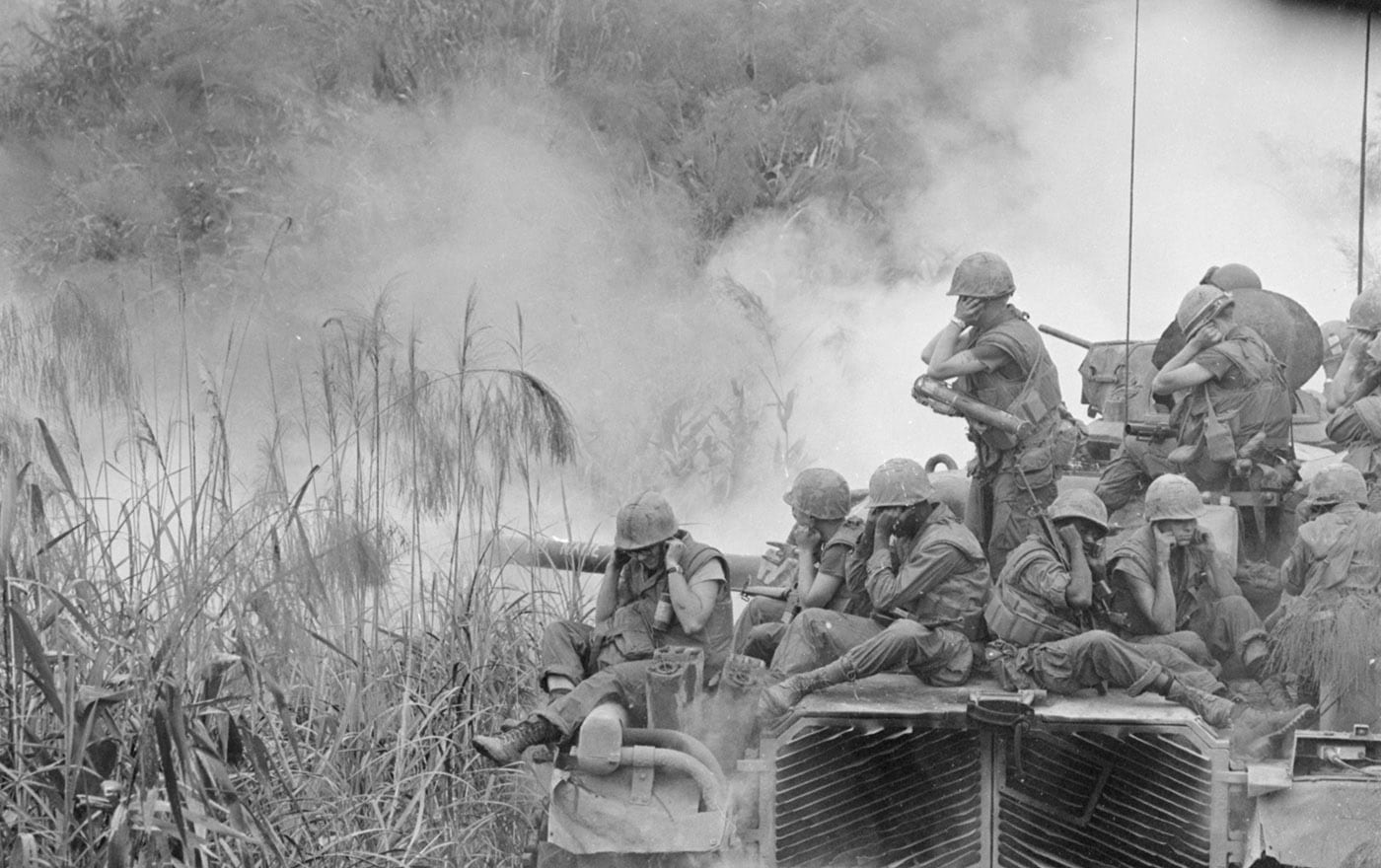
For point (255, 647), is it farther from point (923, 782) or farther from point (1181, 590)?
point (1181, 590)

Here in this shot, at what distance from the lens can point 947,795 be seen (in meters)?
8.85

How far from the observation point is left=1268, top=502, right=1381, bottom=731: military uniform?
8828 mm

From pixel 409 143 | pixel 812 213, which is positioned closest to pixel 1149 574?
pixel 812 213

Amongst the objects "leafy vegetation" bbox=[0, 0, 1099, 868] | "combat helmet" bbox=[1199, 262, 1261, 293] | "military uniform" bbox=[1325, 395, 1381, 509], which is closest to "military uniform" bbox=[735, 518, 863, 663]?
"military uniform" bbox=[1325, 395, 1381, 509]

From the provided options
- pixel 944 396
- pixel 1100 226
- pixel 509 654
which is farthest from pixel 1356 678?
pixel 1100 226

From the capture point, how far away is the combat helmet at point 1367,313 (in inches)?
420

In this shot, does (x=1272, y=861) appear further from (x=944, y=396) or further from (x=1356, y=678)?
(x=944, y=396)

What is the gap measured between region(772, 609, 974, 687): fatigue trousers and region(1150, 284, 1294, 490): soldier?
1790mm

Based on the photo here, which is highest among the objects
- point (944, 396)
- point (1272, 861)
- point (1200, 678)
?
point (944, 396)

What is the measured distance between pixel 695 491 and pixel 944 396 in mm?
8886

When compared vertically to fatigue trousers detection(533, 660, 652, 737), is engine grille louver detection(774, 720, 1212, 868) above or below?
below

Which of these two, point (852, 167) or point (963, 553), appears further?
point (852, 167)

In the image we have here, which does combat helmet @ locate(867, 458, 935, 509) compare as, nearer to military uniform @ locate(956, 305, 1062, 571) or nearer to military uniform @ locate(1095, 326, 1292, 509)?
military uniform @ locate(956, 305, 1062, 571)

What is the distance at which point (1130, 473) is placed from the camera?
10.8 metres
